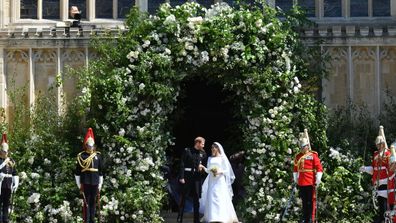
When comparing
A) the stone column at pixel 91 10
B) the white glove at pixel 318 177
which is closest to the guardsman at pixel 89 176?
the white glove at pixel 318 177

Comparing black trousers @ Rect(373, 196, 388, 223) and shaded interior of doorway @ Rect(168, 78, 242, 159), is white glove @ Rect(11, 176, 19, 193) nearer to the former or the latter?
shaded interior of doorway @ Rect(168, 78, 242, 159)

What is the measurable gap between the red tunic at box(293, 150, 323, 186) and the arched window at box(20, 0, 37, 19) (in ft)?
23.4

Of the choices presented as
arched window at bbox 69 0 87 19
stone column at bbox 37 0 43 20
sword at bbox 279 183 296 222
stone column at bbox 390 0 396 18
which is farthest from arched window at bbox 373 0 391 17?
stone column at bbox 37 0 43 20

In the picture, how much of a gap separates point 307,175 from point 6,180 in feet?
17.7

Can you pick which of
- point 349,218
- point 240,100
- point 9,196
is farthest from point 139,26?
point 349,218

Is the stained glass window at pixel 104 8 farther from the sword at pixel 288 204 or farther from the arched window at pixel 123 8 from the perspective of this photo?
the sword at pixel 288 204

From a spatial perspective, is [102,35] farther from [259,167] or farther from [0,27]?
[259,167]

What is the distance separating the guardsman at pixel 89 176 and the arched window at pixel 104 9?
4420 millimetres

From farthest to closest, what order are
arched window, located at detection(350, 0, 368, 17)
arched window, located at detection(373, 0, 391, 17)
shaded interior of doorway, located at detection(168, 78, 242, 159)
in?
shaded interior of doorway, located at detection(168, 78, 242, 159) < arched window, located at detection(350, 0, 368, 17) < arched window, located at detection(373, 0, 391, 17)

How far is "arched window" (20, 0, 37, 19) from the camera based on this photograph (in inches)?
876

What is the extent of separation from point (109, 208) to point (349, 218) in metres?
4.60

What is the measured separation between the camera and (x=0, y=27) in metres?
21.6

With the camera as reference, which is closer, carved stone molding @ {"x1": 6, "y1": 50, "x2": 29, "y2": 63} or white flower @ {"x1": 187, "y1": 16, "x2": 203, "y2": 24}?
white flower @ {"x1": 187, "y1": 16, "x2": 203, "y2": 24}

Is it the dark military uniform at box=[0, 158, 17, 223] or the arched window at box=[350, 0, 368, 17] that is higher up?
A: the arched window at box=[350, 0, 368, 17]
